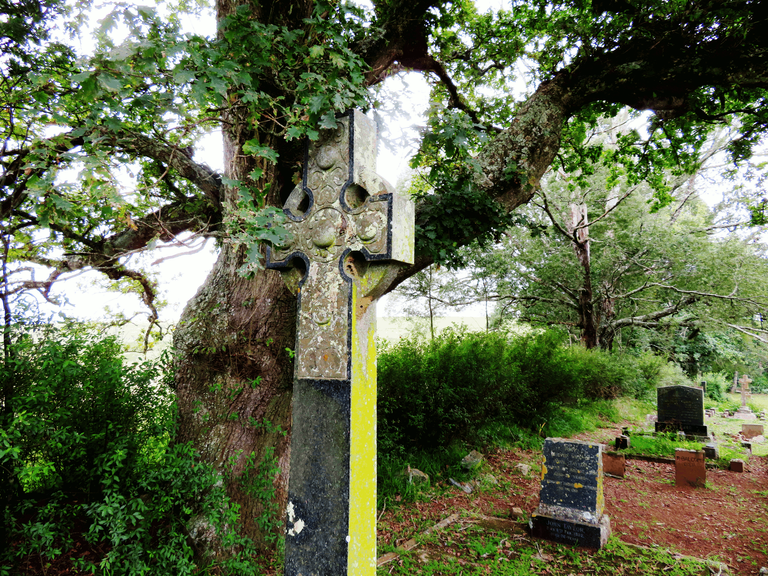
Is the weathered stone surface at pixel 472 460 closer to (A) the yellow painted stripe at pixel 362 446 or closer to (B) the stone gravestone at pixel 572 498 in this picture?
(B) the stone gravestone at pixel 572 498

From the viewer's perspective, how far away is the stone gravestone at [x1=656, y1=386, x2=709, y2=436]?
1058cm

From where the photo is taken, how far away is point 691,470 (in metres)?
7.47

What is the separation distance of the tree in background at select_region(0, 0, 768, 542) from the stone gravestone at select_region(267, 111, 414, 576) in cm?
28

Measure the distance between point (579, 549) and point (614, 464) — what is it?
354cm

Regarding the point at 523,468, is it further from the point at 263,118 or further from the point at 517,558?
the point at 263,118

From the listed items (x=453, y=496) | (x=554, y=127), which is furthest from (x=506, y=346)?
(x=554, y=127)

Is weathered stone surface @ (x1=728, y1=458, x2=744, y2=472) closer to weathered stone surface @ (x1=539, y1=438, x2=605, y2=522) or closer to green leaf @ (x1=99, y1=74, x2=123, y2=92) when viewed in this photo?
weathered stone surface @ (x1=539, y1=438, x2=605, y2=522)

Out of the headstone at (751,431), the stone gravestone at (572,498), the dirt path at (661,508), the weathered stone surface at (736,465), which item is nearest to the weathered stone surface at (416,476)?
the dirt path at (661,508)

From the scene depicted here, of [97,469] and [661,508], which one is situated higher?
[97,469]

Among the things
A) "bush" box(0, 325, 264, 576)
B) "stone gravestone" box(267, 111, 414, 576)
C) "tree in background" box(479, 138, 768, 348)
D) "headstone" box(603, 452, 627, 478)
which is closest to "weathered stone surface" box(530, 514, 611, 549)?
"headstone" box(603, 452, 627, 478)

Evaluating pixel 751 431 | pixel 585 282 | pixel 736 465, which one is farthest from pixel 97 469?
pixel 751 431

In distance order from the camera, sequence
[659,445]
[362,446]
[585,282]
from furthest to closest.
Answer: [585,282], [659,445], [362,446]

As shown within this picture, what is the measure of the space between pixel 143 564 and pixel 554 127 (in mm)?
5798

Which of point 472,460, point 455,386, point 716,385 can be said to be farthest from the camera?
point 716,385
